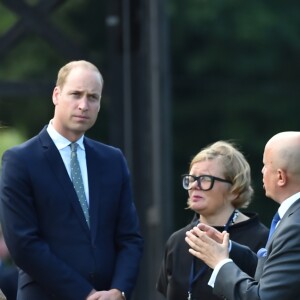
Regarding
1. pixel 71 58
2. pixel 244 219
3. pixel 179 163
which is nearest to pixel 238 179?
pixel 244 219

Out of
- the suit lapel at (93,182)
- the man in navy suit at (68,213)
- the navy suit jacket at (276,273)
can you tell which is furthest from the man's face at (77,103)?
the navy suit jacket at (276,273)

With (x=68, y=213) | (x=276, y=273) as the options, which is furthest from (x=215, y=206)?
(x=276, y=273)

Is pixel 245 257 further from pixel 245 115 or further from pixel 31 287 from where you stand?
pixel 245 115

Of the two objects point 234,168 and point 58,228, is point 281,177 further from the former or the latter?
point 58,228

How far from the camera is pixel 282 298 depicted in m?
4.85

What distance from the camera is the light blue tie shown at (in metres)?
5.61

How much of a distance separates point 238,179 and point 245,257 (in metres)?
0.51

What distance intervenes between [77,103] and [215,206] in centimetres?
81

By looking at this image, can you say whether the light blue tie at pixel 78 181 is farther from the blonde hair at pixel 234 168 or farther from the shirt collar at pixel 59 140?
the blonde hair at pixel 234 168

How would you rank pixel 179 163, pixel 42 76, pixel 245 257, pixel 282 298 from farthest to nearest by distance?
pixel 179 163
pixel 42 76
pixel 245 257
pixel 282 298

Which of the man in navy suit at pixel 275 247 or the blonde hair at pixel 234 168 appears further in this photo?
the blonde hair at pixel 234 168

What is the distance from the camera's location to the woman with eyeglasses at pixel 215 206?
5.76m

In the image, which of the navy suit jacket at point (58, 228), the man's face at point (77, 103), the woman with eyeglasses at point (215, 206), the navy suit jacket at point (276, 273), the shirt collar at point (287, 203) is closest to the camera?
the navy suit jacket at point (276, 273)

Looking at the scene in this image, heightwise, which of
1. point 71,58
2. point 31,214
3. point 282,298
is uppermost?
point 71,58
